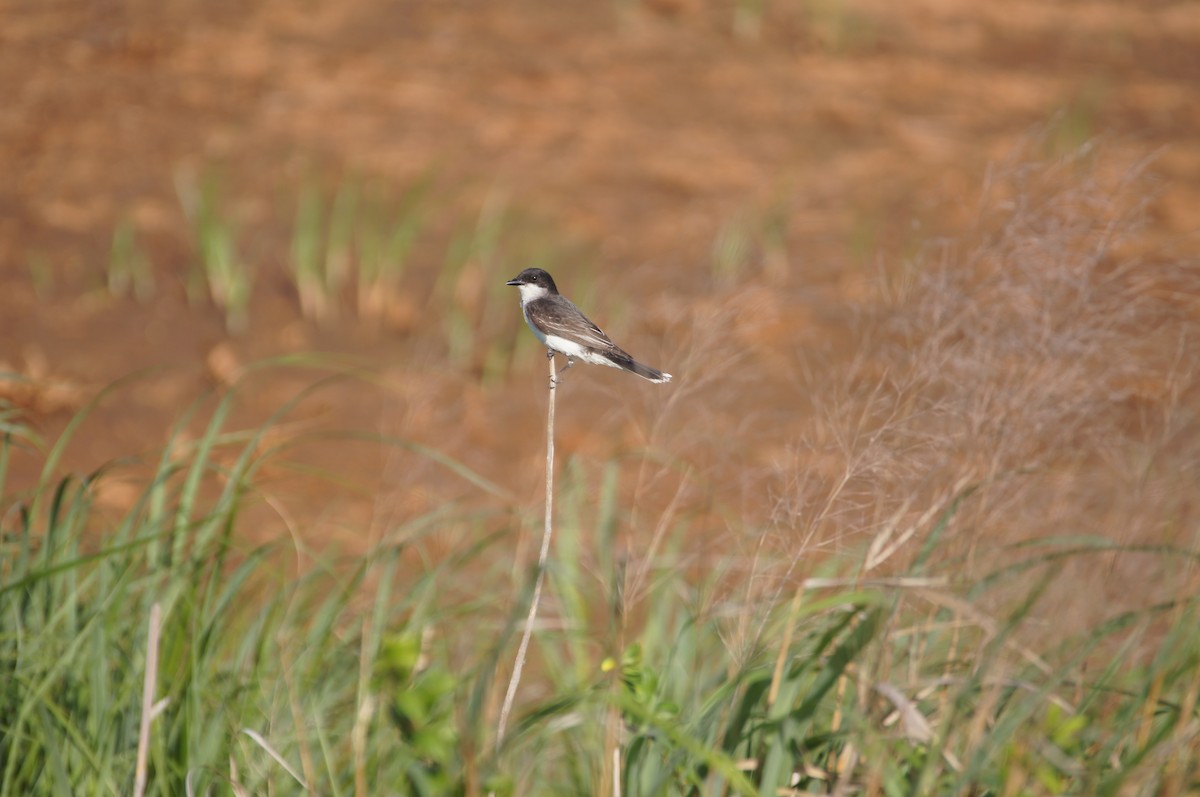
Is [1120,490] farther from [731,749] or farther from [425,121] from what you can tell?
[425,121]

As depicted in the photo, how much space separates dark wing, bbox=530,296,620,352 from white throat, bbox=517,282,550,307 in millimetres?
45

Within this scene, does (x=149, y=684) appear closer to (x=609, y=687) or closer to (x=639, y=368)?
(x=609, y=687)

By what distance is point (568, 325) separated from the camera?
7.37ft

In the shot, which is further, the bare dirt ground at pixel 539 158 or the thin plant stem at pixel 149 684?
the bare dirt ground at pixel 539 158

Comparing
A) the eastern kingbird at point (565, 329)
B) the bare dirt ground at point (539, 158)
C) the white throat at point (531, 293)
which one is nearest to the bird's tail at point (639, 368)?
the eastern kingbird at point (565, 329)

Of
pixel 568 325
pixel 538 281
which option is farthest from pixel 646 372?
pixel 538 281

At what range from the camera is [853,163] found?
27.2ft

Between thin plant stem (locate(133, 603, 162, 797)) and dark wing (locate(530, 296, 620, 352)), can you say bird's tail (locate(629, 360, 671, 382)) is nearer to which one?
dark wing (locate(530, 296, 620, 352))

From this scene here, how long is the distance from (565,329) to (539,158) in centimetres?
606

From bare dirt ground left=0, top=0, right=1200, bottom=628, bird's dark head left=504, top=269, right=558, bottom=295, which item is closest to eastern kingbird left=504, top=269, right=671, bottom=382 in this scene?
bird's dark head left=504, top=269, right=558, bottom=295

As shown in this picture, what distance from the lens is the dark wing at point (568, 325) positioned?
2195 millimetres

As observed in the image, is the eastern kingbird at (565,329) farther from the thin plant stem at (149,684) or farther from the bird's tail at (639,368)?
the thin plant stem at (149,684)

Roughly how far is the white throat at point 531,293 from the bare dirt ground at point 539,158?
1420mm

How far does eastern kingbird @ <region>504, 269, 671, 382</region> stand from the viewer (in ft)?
7.20
